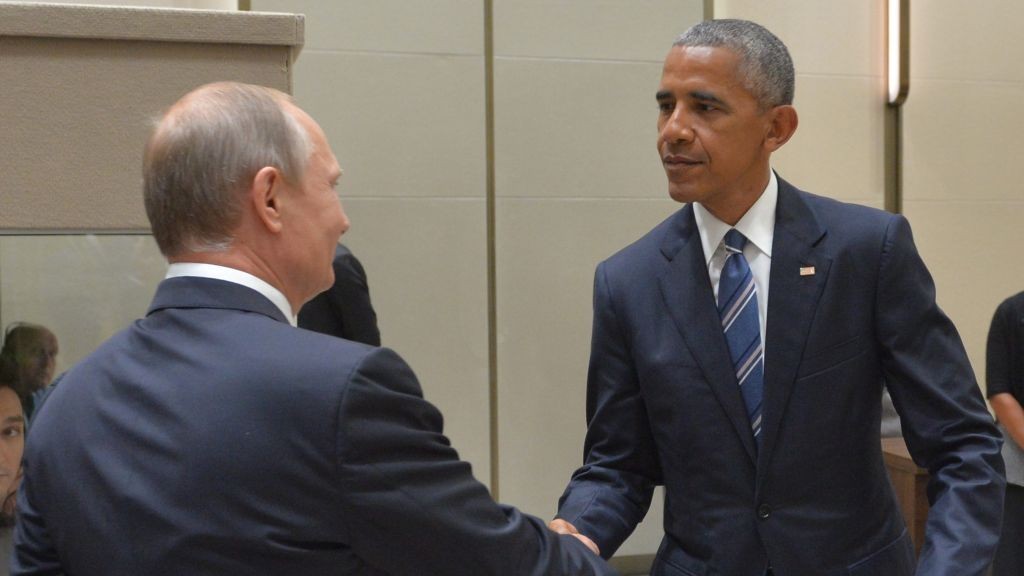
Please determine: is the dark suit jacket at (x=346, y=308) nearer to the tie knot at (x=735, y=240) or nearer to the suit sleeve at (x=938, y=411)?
the tie knot at (x=735, y=240)

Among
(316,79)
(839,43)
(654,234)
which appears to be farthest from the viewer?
(839,43)

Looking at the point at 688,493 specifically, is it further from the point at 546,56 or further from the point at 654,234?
the point at 546,56

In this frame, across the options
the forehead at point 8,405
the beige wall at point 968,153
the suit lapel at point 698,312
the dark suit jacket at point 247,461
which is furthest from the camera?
the beige wall at point 968,153

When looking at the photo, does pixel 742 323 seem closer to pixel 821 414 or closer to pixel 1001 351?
pixel 821 414

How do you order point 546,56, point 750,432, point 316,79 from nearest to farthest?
point 750,432 → point 316,79 → point 546,56

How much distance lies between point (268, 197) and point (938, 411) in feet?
3.87

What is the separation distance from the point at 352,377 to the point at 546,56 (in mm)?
4180

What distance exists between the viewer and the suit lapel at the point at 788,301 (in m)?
2.04

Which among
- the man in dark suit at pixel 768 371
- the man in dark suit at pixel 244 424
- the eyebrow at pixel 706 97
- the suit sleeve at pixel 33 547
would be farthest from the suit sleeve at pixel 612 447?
the suit sleeve at pixel 33 547

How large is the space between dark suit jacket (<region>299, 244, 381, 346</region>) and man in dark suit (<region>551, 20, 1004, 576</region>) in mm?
1611

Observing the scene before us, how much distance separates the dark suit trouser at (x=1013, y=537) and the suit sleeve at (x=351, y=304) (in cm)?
228

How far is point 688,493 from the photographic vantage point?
2.12 meters

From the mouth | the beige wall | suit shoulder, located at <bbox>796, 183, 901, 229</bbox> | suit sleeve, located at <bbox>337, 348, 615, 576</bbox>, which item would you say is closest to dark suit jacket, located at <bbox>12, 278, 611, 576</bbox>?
suit sleeve, located at <bbox>337, 348, 615, 576</bbox>

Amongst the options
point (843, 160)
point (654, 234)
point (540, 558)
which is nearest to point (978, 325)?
point (843, 160)
